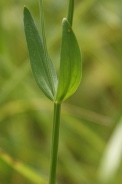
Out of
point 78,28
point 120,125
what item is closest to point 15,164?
point 120,125

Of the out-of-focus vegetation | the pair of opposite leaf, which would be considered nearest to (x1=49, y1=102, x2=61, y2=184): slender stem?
the pair of opposite leaf

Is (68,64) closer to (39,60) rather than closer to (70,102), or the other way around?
(39,60)

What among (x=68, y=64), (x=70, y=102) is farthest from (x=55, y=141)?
(x=70, y=102)

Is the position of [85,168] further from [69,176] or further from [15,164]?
[15,164]

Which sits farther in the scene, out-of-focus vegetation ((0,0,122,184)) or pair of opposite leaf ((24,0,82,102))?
out-of-focus vegetation ((0,0,122,184))

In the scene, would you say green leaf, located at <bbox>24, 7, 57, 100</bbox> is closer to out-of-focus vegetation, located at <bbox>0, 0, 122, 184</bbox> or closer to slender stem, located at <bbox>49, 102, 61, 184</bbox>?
slender stem, located at <bbox>49, 102, 61, 184</bbox>

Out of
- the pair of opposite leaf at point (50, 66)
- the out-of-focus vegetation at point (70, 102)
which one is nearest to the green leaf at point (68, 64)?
the pair of opposite leaf at point (50, 66)

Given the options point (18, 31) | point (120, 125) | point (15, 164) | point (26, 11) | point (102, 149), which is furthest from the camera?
point (18, 31)

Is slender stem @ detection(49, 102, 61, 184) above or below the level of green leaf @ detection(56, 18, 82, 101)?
below
